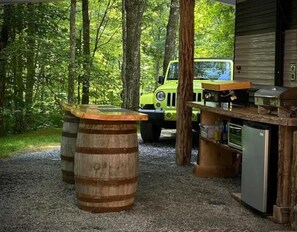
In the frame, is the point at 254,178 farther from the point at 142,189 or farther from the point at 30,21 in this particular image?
the point at 30,21

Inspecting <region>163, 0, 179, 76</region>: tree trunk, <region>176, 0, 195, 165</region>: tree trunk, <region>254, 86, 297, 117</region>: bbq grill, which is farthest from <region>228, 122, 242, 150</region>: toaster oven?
<region>163, 0, 179, 76</region>: tree trunk

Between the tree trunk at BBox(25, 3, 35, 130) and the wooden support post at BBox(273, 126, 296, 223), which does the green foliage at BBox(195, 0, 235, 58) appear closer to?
the tree trunk at BBox(25, 3, 35, 130)

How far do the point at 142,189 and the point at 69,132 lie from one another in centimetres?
116

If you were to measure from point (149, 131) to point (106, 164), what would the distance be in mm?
6068

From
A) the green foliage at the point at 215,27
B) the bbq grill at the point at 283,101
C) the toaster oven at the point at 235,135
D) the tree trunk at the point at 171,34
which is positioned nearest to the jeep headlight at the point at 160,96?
the toaster oven at the point at 235,135

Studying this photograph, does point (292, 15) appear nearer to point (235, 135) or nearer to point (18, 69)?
point (235, 135)

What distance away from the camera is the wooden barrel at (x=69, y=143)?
630 cm

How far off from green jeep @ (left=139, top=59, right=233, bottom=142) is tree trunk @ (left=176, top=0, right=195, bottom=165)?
5.83 feet

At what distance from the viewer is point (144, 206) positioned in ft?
17.9

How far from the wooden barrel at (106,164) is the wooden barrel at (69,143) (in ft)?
3.74

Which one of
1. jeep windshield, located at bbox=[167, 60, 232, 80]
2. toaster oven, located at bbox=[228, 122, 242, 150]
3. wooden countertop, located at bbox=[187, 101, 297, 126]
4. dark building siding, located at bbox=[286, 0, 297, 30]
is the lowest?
toaster oven, located at bbox=[228, 122, 242, 150]

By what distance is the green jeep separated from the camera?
10.5 meters

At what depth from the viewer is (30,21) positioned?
13180 mm

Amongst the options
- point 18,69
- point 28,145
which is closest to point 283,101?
point 28,145
